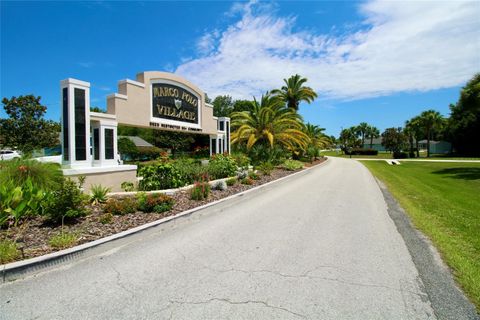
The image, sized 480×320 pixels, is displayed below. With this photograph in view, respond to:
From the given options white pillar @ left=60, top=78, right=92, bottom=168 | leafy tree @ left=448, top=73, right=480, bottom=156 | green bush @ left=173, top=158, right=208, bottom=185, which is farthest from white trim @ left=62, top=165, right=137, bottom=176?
leafy tree @ left=448, top=73, right=480, bottom=156

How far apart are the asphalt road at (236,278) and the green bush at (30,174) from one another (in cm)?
354

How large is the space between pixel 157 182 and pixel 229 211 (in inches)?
121

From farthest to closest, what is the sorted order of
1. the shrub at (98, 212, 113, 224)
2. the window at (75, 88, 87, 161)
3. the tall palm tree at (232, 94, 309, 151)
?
the tall palm tree at (232, 94, 309, 151) → the window at (75, 88, 87, 161) → the shrub at (98, 212, 113, 224)

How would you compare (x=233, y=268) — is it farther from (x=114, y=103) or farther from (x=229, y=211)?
(x=114, y=103)

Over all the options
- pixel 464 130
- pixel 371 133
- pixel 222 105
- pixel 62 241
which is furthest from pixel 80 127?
pixel 371 133

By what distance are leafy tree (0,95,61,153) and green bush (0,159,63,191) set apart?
24.0m

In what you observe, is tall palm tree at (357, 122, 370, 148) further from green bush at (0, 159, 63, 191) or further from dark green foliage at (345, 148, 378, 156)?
green bush at (0, 159, 63, 191)

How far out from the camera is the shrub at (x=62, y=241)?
4.38m

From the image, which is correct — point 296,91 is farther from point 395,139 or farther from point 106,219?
point 395,139

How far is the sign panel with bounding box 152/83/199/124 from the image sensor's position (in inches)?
563

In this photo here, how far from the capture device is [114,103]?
1181 cm

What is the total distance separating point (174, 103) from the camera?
50.9 ft

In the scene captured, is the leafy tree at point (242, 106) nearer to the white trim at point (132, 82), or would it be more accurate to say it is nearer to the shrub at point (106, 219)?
the white trim at point (132, 82)

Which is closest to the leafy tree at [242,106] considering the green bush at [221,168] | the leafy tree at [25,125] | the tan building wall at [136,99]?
the leafy tree at [25,125]
